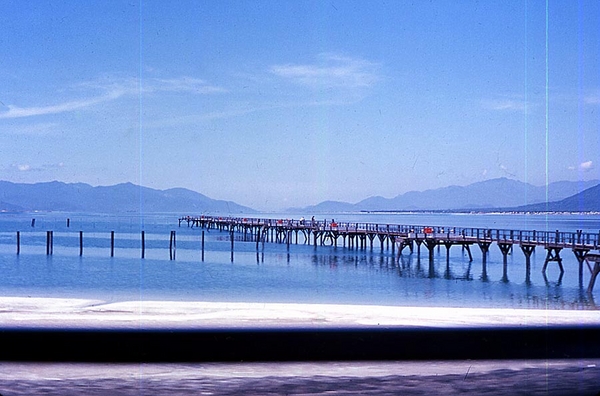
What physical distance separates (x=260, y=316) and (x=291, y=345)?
90 centimetres

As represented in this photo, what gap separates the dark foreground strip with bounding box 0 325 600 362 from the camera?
5180 millimetres

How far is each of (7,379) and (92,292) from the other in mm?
21715

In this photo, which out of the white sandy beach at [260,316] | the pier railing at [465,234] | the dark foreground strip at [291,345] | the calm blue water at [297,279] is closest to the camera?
the dark foreground strip at [291,345]

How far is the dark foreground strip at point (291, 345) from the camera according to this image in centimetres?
518

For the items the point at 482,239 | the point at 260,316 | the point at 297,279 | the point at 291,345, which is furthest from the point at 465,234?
the point at 291,345

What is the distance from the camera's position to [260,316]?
616 centimetres

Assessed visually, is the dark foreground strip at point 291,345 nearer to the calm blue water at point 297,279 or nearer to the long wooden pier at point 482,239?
the long wooden pier at point 482,239

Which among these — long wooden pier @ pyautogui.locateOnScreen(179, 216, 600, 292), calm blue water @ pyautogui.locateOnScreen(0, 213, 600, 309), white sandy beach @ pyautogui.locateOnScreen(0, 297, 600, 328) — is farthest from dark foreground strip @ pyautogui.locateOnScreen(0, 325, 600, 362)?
calm blue water @ pyautogui.locateOnScreen(0, 213, 600, 309)

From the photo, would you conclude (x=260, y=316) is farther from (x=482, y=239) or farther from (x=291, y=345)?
(x=482, y=239)

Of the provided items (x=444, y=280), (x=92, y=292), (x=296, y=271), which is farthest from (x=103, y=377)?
(x=296, y=271)

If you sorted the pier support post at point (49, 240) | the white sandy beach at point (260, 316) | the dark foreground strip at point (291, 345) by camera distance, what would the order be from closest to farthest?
the dark foreground strip at point (291, 345), the white sandy beach at point (260, 316), the pier support post at point (49, 240)

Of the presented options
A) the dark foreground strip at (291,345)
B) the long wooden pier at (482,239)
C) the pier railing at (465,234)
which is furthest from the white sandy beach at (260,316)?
the pier railing at (465,234)

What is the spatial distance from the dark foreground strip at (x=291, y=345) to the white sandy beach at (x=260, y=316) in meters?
0.21

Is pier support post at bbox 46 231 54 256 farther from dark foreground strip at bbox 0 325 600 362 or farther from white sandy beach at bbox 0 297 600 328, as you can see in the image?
dark foreground strip at bbox 0 325 600 362
